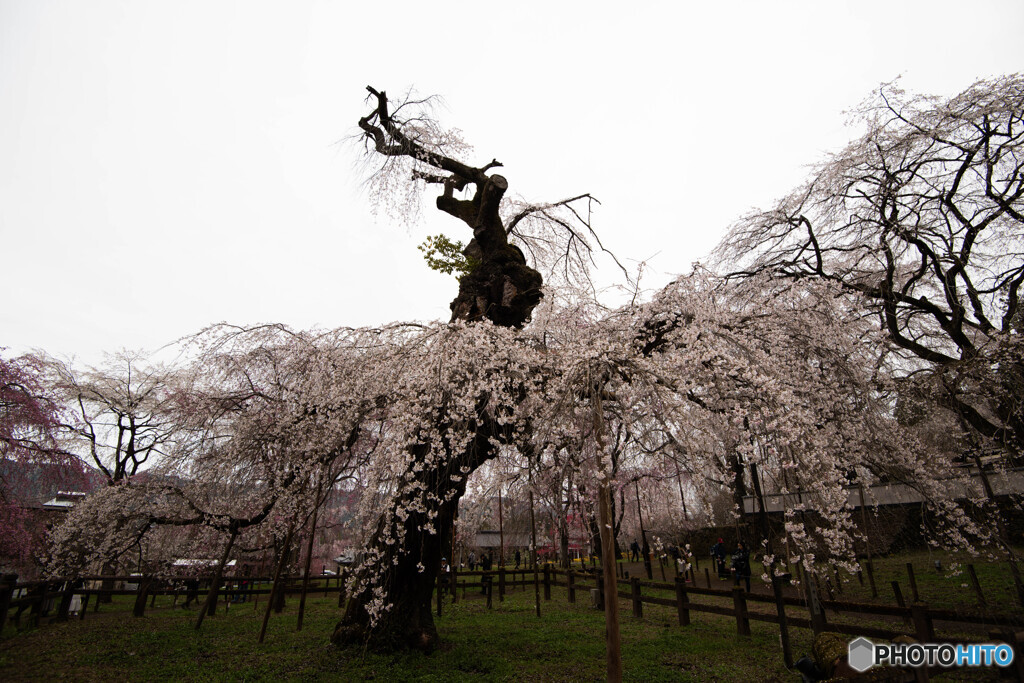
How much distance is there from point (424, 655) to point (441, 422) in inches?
142

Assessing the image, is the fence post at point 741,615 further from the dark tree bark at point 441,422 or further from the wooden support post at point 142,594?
the wooden support post at point 142,594

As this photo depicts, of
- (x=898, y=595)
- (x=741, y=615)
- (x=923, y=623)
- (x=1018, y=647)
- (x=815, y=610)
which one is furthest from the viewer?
(x=898, y=595)

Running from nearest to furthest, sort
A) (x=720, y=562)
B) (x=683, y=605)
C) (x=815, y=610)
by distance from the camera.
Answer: (x=815, y=610)
(x=683, y=605)
(x=720, y=562)

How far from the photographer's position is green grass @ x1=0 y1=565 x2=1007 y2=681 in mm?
6012

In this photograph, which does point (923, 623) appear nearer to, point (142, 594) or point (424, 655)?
point (424, 655)

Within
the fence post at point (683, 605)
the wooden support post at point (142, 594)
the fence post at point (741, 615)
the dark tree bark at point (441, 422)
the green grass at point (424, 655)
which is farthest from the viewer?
the wooden support post at point (142, 594)

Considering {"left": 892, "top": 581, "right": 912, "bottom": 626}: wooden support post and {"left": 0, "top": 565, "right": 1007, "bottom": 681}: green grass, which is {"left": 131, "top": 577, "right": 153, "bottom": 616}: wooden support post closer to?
{"left": 0, "top": 565, "right": 1007, "bottom": 681}: green grass

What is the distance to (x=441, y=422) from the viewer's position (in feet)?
21.1

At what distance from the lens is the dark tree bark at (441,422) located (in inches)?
266

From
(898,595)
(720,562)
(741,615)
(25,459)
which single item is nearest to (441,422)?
(741,615)

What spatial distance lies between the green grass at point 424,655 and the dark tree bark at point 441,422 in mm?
419

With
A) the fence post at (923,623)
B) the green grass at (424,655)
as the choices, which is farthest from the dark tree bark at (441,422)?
the fence post at (923,623)

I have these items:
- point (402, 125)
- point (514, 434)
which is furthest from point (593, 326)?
point (402, 125)

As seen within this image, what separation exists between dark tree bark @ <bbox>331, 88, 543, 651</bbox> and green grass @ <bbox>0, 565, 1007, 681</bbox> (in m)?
0.42
